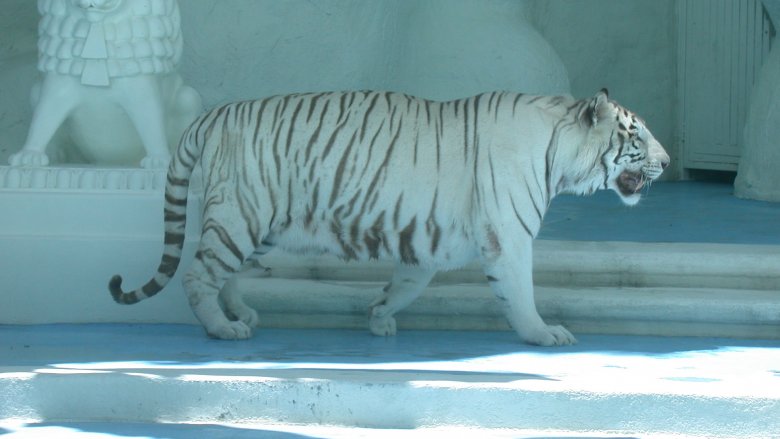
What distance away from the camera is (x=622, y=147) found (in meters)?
5.56

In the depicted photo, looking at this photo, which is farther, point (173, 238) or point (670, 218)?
point (670, 218)

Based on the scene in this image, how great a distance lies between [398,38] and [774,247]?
3.50 metres

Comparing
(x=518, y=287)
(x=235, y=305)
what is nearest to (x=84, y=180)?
(x=235, y=305)

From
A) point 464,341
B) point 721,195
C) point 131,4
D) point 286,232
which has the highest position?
point 131,4

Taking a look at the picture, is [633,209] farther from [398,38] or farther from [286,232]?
[286,232]

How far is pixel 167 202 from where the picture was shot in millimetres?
5648

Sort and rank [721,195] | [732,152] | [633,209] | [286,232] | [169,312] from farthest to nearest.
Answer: [732,152]
[721,195]
[633,209]
[169,312]
[286,232]

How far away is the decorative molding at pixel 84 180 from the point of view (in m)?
6.13

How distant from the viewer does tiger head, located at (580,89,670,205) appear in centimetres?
553

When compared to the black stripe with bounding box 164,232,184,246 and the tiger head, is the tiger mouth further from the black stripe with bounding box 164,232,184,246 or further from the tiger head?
the black stripe with bounding box 164,232,184,246

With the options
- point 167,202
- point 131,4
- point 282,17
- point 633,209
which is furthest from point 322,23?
point 167,202

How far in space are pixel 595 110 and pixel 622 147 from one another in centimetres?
19

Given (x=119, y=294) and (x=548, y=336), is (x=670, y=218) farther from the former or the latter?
(x=119, y=294)

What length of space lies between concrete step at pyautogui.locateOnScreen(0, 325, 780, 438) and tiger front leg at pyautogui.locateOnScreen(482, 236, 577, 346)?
0.93 ft
